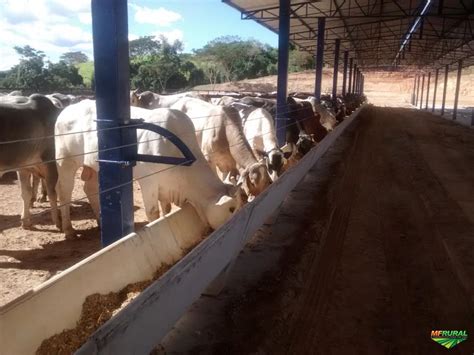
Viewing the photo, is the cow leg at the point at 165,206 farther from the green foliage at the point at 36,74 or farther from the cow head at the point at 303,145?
the green foliage at the point at 36,74

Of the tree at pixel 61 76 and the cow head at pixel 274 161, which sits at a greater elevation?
the tree at pixel 61 76

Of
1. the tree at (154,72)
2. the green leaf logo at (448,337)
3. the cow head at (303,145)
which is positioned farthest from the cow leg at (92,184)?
the tree at (154,72)

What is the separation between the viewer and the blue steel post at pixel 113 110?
3477 millimetres

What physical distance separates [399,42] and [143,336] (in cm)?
2896

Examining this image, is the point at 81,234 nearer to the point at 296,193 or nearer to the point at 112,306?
the point at 112,306

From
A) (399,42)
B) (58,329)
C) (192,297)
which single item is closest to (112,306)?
(58,329)

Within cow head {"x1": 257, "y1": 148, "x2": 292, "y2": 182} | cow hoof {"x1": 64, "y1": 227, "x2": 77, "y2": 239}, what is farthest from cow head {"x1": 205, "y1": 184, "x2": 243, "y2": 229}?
cow head {"x1": 257, "y1": 148, "x2": 292, "y2": 182}

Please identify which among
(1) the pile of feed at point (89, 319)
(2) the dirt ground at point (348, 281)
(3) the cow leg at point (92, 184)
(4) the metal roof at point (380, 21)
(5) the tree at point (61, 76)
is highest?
(4) the metal roof at point (380, 21)

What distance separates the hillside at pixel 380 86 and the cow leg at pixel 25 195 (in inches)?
1249

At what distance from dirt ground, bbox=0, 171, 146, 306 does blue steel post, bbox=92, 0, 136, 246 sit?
2.98 feet

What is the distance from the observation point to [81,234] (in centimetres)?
627

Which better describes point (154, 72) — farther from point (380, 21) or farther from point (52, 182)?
point (52, 182)

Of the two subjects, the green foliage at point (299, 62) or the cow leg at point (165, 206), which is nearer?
the cow leg at point (165, 206)

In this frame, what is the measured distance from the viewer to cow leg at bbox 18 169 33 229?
20.7 feet
